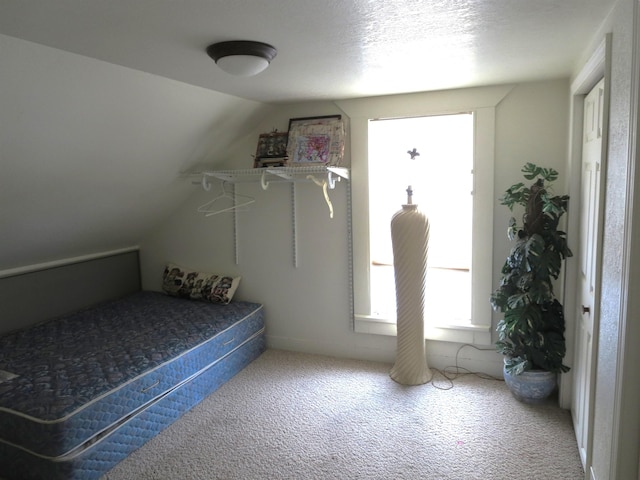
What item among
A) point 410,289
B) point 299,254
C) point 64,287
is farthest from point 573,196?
point 64,287

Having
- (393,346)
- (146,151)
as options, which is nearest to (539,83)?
(393,346)

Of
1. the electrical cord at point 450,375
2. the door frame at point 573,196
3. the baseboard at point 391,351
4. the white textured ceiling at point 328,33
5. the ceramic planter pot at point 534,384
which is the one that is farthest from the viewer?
the baseboard at point 391,351

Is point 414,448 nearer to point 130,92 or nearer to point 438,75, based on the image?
point 438,75

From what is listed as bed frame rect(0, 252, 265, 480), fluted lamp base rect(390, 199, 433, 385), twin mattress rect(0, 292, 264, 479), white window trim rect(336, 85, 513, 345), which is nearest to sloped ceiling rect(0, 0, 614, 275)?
white window trim rect(336, 85, 513, 345)

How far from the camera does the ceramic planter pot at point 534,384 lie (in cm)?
262

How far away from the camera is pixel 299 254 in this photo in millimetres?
3539

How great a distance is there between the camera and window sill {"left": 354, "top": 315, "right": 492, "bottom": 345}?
309 cm

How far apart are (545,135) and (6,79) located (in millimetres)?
2921

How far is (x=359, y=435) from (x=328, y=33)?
2064 mm

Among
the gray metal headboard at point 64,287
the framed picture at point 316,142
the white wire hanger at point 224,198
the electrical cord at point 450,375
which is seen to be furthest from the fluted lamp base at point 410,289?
the gray metal headboard at point 64,287

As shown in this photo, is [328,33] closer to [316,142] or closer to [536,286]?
[316,142]

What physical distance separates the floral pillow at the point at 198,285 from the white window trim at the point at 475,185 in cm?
107

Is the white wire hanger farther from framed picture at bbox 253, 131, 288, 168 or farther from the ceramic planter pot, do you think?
the ceramic planter pot

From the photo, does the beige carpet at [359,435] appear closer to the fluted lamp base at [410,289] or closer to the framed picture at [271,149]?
the fluted lamp base at [410,289]
